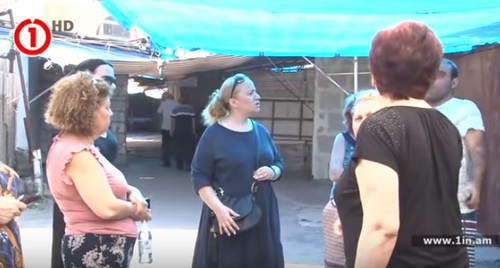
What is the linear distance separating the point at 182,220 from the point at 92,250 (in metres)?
5.48

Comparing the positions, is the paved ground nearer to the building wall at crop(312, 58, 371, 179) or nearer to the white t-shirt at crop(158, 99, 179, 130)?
the building wall at crop(312, 58, 371, 179)

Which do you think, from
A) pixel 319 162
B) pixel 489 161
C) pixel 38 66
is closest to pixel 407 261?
pixel 489 161

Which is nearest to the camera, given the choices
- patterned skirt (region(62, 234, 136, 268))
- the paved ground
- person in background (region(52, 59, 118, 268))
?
patterned skirt (region(62, 234, 136, 268))

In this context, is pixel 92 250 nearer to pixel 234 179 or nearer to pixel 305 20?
pixel 234 179

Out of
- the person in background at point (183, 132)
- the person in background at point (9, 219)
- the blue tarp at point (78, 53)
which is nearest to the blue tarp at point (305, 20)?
the person in background at point (9, 219)

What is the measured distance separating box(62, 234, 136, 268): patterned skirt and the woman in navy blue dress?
Result: 84 centimetres

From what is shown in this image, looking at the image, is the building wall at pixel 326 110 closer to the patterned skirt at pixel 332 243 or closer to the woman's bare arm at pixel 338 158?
the woman's bare arm at pixel 338 158

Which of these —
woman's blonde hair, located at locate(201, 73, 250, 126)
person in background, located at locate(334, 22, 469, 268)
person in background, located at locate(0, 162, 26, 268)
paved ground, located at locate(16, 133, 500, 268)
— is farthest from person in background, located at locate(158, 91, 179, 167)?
person in background, located at locate(334, 22, 469, 268)

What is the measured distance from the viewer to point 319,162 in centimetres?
1176

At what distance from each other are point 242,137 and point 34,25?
4815 millimetres

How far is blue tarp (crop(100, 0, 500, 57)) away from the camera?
369 centimetres

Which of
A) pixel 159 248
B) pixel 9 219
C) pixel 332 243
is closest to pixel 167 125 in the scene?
pixel 159 248

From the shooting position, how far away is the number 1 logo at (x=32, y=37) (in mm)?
7754

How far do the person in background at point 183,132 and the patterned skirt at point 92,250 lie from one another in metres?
10.4
